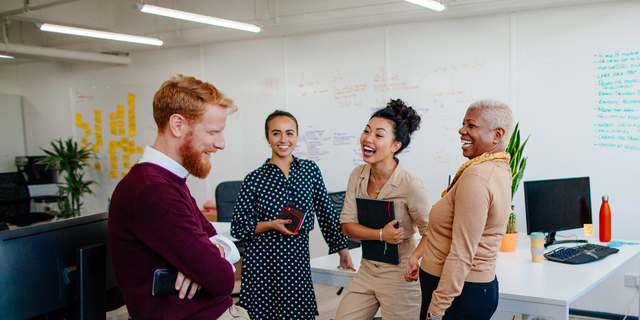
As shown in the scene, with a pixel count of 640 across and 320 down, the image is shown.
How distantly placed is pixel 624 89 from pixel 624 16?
22.9 inches

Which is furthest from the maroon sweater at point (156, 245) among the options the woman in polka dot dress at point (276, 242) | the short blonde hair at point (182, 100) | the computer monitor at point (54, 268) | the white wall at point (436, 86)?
the white wall at point (436, 86)

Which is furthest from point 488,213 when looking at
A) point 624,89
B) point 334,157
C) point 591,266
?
point 334,157

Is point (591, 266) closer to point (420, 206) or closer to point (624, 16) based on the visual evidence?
point (420, 206)

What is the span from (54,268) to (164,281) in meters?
0.56

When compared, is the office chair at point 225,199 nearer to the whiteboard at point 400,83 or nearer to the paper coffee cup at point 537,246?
the whiteboard at point 400,83

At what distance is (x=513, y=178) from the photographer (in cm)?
308

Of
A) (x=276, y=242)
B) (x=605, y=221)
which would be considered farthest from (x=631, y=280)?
(x=276, y=242)

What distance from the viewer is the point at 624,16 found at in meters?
3.67

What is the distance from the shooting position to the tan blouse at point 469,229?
1560 mm

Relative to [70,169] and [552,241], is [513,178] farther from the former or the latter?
[70,169]

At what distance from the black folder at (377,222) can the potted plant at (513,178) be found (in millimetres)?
1079

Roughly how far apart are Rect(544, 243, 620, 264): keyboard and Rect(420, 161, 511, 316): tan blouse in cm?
121

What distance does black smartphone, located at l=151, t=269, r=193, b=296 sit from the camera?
123cm

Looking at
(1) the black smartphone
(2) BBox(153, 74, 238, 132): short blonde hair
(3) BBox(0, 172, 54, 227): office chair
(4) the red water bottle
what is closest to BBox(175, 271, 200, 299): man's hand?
(1) the black smartphone
